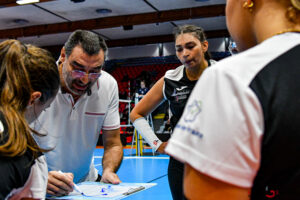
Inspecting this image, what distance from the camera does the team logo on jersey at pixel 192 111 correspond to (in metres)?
0.55

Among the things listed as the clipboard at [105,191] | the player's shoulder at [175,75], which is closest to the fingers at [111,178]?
the clipboard at [105,191]

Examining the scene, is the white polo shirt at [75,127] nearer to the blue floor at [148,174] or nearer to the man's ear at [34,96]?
the man's ear at [34,96]

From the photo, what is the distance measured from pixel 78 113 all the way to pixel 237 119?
1.69 metres

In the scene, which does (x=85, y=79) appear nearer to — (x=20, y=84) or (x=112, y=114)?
(x=112, y=114)

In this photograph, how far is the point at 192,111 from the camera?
555 mm

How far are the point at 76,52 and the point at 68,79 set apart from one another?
0.17 meters

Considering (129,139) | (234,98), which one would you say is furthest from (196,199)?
(129,139)

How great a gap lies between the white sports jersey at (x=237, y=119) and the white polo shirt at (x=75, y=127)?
153 cm

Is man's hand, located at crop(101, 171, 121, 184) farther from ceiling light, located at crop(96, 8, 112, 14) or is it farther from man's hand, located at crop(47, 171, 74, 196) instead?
ceiling light, located at crop(96, 8, 112, 14)

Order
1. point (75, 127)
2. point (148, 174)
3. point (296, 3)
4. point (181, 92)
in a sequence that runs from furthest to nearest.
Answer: point (148, 174) < point (181, 92) < point (75, 127) < point (296, 3)

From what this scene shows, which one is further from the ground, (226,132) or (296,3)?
(296,3)

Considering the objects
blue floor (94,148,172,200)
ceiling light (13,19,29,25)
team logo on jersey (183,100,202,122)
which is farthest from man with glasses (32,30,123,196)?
ceiling light (13,19,29,25)

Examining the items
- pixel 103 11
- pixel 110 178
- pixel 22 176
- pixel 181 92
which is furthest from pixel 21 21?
pixel 22 176

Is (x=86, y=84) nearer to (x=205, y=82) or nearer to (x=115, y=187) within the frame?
(x=115, y=187)
